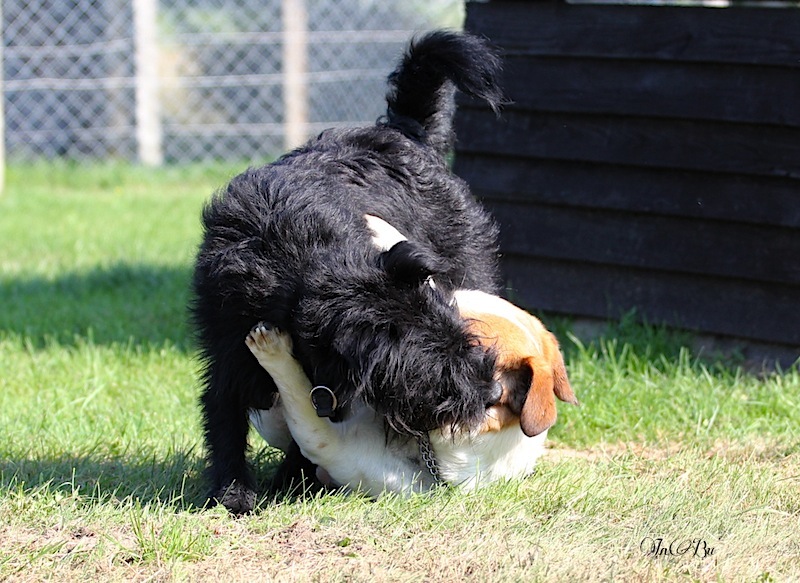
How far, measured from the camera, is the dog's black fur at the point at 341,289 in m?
2.71

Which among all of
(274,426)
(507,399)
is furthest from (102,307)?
(507,399)

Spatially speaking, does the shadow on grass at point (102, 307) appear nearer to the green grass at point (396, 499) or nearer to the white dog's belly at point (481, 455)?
the green grass at point (396, 499)

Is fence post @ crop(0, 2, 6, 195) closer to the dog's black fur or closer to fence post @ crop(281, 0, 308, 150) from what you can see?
fence post @ crop(281, 0, 308, 150)

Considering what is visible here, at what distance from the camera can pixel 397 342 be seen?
2699mm

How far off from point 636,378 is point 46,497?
264cm

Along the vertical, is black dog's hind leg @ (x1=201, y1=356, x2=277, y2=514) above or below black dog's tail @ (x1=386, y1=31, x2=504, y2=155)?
below

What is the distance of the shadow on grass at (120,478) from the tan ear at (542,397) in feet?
3.40

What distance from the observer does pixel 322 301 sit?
2773mm

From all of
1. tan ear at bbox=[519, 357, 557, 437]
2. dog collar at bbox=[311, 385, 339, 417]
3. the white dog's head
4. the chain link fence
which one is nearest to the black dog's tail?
the white dog's head

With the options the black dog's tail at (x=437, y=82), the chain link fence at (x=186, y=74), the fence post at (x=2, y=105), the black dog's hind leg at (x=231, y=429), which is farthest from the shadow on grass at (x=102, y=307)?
the chain link fence at (x=186, y=74)

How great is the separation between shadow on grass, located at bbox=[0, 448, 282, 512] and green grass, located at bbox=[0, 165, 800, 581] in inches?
0.4

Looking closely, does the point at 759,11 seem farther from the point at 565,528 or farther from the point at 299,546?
the point at 299,546

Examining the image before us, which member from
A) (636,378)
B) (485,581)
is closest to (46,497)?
(485,581)

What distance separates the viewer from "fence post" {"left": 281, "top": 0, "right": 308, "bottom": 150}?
12.2 m
